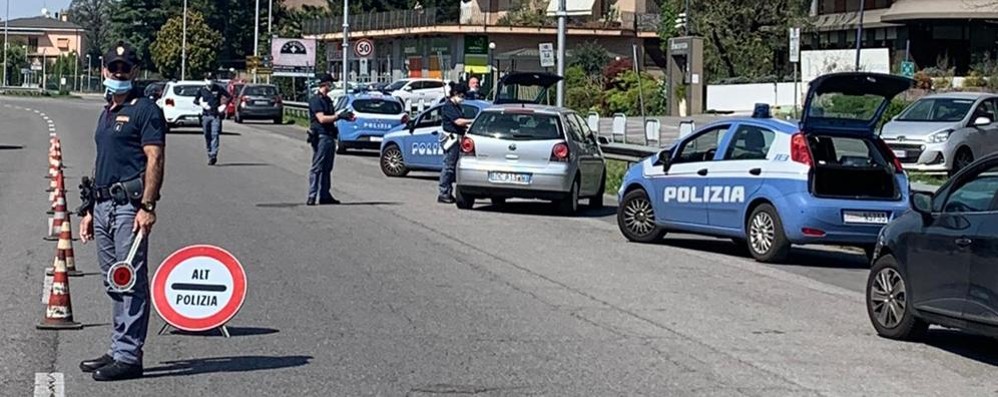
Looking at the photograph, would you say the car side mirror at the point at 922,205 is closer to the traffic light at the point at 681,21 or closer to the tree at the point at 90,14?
the traffic light at the point at 681,21

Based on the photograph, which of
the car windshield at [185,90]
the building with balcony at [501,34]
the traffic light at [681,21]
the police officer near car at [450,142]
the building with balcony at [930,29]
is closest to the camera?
the police officer near car at [450,142]

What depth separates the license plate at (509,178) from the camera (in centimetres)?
2006

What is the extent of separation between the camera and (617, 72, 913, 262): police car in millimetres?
14805

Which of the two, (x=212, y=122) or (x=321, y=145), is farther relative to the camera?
(x=212, y=122)

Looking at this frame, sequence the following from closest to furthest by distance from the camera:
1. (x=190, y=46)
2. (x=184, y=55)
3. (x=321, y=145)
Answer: (x=321, y=145) → (x=184, y=55) → (x=190, y=46)

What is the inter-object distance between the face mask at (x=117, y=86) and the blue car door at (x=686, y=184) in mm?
8877

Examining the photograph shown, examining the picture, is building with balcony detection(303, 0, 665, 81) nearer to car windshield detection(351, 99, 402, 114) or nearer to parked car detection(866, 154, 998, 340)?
car windshield detection(351, 99, 402, 114)

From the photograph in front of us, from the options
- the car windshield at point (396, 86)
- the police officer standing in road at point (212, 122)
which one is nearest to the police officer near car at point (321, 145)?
the police officer standing in road at point (212, 122)

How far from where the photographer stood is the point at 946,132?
26.6 meters

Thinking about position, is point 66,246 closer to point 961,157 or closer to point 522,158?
point 522,158

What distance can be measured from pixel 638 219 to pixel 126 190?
963 centimetres

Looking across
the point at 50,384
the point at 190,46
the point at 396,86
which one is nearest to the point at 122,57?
the point at 50,384

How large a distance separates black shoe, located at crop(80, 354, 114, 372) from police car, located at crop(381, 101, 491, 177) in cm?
1715

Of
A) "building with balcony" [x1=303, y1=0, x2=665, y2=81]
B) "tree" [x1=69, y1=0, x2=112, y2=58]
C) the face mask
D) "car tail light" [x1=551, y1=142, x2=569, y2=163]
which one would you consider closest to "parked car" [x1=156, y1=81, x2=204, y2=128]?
"car tail light" [x1=551, y1=142, x2=569, y2=163]
